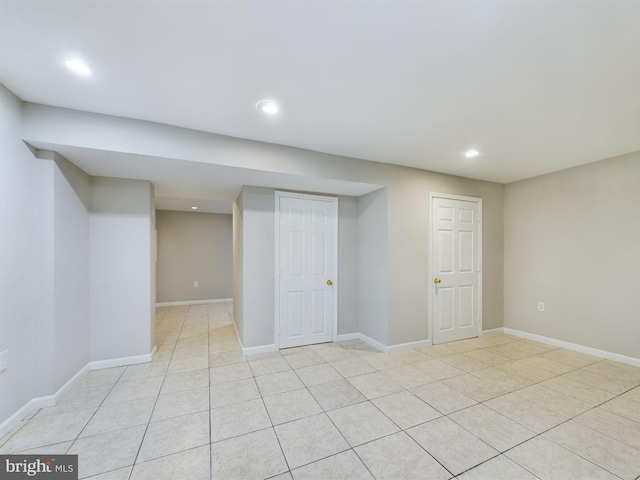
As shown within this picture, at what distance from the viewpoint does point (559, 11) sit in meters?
1.31

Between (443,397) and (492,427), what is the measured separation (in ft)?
1.48

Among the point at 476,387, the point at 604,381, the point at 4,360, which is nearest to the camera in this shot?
the point at 4,360

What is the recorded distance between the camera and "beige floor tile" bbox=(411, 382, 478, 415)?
2250 mm

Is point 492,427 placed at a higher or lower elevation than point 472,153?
lower

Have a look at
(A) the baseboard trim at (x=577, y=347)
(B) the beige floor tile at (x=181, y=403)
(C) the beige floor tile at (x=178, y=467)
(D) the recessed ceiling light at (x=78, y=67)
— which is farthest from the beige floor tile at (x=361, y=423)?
(A) the baseboard trim at (x=577, y=347)

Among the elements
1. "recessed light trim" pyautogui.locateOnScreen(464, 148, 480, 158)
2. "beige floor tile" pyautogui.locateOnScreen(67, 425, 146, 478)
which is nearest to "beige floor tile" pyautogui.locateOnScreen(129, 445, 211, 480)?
"beige floor tile" pyautogui.locateOnScreen(67, 425, 146, 478)

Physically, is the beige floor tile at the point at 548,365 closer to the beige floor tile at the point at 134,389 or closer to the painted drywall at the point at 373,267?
the painted drywall at the point at 373,267

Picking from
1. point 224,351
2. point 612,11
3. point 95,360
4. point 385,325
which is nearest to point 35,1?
point 612,11

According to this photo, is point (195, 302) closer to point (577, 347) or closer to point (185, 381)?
point (185, 381)

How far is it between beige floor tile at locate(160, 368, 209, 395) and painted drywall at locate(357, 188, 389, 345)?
7.25 ft

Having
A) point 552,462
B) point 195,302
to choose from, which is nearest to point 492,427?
point 552,462

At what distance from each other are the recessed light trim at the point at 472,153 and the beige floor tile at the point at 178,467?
3.73 meters

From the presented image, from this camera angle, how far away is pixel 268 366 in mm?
3070

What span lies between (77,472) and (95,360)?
1.72 metres
